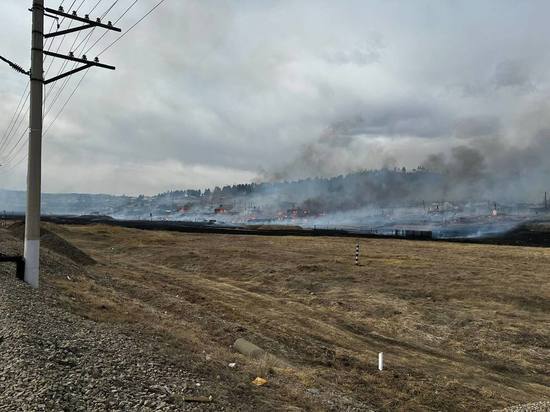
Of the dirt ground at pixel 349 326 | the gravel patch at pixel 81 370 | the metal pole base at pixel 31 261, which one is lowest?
the dirt ground at pixel 349 326

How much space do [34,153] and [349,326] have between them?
14.4 meters

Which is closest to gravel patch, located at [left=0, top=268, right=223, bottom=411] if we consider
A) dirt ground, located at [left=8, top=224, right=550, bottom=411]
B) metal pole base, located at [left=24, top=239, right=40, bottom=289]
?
dirt ground, located at [left=8, top=224, right=550, bottom=411]

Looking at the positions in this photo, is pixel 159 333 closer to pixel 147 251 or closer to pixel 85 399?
pixel 85 399

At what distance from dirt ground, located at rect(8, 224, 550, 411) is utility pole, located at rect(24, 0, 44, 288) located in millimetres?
2080

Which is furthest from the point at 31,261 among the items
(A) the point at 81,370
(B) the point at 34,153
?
(A) the point at 81,370

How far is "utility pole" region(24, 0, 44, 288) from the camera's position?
14250 mm

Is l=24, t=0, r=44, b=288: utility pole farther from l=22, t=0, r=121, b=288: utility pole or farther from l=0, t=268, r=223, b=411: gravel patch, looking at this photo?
l=0, t=268, r=223, b=411: gravel patch

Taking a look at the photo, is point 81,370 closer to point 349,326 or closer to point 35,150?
Result: point 35,150

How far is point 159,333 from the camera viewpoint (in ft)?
38.6


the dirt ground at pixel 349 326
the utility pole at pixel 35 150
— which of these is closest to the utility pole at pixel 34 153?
the utility pole at pixel 35 150

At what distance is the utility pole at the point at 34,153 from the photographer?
46.8ft

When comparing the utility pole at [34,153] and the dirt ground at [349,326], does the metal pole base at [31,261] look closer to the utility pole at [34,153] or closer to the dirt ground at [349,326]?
the utility pole at [34,153]

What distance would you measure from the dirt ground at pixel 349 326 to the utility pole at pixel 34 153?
6.82 feet

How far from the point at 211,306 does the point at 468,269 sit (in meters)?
22.5
